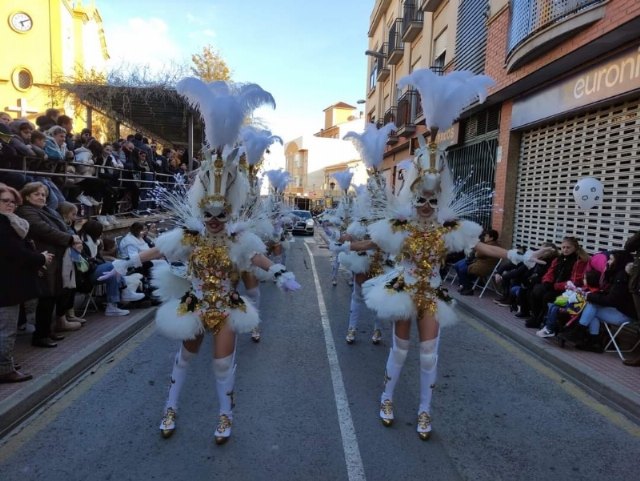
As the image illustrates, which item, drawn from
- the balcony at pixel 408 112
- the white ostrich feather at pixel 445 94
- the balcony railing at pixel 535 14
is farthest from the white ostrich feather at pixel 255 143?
the balcony at pixel 408 112

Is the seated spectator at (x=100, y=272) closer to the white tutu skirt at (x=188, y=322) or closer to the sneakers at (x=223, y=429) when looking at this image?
the white tutu skirt at (x=188, y=322)

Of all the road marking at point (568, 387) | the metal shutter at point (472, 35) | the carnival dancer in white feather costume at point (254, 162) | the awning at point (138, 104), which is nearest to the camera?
the road marking at point (568, 387)

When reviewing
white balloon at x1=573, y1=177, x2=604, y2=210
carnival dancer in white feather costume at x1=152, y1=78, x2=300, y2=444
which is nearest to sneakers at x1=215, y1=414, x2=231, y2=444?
carnival dancer in white feather costume at x1=152, y1=78, x2=300, y2=444

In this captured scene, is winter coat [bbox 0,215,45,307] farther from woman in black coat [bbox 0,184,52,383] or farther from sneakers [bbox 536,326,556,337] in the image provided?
sneakers [bbox 536,326,556,337]

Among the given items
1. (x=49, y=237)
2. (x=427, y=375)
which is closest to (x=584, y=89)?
(x=427, y=375)

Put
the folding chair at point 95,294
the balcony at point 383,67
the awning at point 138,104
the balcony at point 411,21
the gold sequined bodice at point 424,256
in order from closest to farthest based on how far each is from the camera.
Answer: the gold sequined bodice at point 424,256 < the folding chair at point 95,294 < the awning at point 138,104 < the balcony at point 411,21 < the balcony at point 383,67

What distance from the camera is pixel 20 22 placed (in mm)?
28375

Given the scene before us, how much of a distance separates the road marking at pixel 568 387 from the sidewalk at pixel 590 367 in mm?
84

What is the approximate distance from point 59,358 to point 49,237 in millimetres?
1348

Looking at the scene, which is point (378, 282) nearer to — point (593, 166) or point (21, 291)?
point (21, 291)

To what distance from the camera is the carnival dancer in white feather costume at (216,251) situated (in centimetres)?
349

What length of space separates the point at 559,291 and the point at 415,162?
4.13 m

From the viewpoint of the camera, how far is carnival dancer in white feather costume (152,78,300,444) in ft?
11.5

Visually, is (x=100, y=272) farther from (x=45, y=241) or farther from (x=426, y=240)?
(x=426, y=240)
